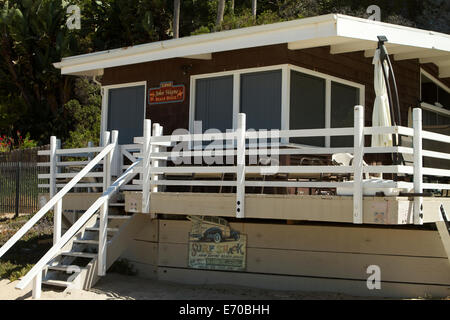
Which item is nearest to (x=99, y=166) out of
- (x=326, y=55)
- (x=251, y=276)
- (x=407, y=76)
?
(x=251, y=276)

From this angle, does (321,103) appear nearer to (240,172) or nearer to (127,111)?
(240,172)

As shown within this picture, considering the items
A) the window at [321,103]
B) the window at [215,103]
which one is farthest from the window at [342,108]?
the window at [215,103]

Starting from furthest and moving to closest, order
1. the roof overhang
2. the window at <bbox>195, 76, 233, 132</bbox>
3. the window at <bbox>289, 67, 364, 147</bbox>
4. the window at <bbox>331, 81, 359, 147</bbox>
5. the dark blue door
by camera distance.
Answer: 1. the dark blue door
2. the window at <bbox>331, 81, 359, 147</bbox>
3. the window at <bbox>195, 76, 233, 132</bbox>
4. the window at <bbox>289, 67, 364, 147</bbox>
5. the roof overhang

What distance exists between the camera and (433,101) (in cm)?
1269

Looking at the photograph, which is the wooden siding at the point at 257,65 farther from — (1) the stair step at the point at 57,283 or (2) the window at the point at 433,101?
(1) the stair step at the point at 57,283

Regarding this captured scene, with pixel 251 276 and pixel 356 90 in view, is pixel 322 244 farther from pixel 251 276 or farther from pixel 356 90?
pixel 356 90

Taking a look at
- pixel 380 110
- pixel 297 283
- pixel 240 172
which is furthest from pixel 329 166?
pixel 297 283

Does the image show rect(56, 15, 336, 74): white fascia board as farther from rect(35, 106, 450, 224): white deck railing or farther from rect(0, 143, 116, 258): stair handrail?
rect(0, 143, 116, 258): stair handrail

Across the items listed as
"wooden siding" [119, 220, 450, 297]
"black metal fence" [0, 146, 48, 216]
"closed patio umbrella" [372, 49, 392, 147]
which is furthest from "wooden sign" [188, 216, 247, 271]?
"black metal fence" [0, 146, 48, 216]

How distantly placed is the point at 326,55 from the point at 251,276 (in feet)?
13.3

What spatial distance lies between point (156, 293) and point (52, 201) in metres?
2.08

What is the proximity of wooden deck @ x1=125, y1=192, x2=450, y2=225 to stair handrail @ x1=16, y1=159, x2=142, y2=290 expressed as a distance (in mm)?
362

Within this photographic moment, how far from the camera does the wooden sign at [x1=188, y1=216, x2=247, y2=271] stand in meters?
9.14

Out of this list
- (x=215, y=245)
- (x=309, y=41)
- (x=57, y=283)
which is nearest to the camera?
(x=57, y=283)
